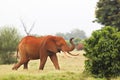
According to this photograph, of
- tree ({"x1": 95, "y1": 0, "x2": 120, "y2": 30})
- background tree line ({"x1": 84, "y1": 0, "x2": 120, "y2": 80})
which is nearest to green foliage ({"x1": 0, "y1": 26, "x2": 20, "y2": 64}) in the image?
tree ({"x1": 95, "y1": 0, "x2": 120, "y2": 30})

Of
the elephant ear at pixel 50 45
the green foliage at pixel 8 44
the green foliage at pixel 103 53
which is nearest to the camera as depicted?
the green foliage at pixel 103 53

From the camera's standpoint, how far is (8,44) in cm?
3591

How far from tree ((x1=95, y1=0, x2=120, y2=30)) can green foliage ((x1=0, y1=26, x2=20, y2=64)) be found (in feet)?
28.4

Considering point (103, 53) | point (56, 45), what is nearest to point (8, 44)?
point (56, 45)

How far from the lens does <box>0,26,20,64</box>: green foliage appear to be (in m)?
35.9

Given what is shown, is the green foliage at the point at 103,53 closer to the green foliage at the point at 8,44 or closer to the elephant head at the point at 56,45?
the elephant head at the point at 56,45

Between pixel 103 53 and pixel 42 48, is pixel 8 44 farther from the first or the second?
pixel 103 53

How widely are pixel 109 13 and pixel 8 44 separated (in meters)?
10.5

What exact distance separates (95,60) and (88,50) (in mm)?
782

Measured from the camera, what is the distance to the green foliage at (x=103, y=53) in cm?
1773

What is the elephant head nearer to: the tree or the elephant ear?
the elephant ear

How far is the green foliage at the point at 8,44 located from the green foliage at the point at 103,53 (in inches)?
729

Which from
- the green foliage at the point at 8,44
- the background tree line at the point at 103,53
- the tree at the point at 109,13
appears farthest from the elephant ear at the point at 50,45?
the green foliage at the point at 8,44

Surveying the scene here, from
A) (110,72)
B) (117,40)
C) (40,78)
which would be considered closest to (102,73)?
(110,72)
